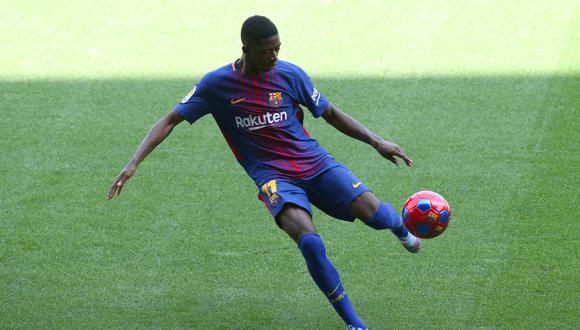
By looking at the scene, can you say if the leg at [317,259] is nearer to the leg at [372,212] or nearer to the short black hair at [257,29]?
the leg at [372,212]

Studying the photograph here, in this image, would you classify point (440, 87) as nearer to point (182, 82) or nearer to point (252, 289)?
point (182, 82)

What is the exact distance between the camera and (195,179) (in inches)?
357

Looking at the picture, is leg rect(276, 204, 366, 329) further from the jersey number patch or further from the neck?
the neck

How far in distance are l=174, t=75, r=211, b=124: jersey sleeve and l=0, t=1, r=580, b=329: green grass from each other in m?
1.36

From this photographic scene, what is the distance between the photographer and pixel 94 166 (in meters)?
9.37

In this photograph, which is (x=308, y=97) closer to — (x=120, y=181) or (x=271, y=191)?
(x=271, y=191)

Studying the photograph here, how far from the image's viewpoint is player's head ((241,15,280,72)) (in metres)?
6.23

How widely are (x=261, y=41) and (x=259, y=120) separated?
594mm

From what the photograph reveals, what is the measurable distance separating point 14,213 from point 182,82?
3376mm

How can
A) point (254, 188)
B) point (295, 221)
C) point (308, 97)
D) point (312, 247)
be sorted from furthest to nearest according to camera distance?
point (254, 188) < point (308, 97) < point (295, 221) < point (312, 247)

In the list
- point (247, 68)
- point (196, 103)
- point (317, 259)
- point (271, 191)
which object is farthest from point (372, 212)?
point (196, 103)

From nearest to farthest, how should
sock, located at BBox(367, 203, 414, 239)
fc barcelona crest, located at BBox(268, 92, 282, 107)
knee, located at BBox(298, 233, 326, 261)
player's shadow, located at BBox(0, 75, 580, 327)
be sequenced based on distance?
knee, located at BBox(298, 233, 326, 261)
sock, located at BBox(367, 203, 414, 239)
fc barcelona crest, located at BBox(268, 92, 282, 107)
player's shadow, located at BBox(0, 75, 580, 327)

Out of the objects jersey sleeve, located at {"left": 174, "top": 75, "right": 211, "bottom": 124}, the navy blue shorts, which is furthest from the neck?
the navy blue shorts

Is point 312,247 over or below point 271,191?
below
